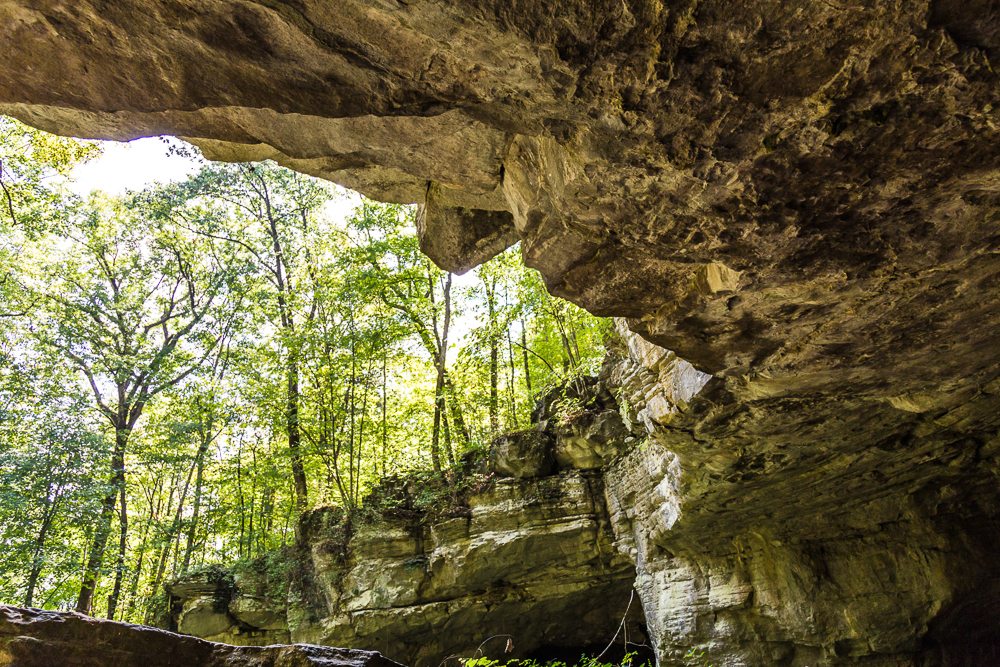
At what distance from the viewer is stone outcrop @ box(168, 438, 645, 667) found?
366 inches

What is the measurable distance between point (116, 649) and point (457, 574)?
6.00 metres

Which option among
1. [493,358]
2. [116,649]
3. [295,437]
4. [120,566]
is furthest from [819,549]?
[120,566]

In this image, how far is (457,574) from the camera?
934cm

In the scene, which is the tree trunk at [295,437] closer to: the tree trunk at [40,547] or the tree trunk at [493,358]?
the tree trunk at [493,358]

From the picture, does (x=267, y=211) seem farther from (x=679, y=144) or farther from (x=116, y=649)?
(x=679, y=144)

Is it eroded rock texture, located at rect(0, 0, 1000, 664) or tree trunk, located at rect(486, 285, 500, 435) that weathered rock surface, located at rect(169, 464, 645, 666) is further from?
eroded rock texture, located at rect(0, 0, 1000, 664)

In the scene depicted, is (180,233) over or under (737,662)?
over

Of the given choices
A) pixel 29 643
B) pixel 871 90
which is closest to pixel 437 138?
pixel 871 90

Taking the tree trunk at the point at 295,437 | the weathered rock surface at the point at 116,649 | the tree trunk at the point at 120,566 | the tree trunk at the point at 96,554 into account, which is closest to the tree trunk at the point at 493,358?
the tree trunk at the point at 295,437

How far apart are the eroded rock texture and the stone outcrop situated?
4.27 metres

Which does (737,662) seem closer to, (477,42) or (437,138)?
(437,138)

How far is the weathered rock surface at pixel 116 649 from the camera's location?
3.77 m

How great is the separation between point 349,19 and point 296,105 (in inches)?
16.9

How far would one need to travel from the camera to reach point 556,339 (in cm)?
1375
